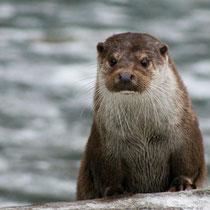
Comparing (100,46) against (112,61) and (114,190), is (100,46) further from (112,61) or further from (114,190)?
(114,190)

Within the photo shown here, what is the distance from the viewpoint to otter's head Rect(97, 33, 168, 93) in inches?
216

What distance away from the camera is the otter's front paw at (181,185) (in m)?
5.89

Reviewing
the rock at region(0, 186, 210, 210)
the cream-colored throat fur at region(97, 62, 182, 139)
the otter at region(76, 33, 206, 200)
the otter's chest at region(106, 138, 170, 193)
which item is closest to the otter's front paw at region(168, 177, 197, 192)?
the otter at region(76, 33, 206, 200)

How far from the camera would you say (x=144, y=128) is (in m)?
5.88

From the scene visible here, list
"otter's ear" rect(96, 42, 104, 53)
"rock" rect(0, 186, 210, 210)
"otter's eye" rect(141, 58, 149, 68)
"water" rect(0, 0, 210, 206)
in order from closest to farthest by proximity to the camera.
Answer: "rock" rect(0, 186, 210, 210)
"otter's eye" rect(141, 58, 149, 68)
"otter's ear" rect(96, 42, 104, 53)
"water" rect(0, 0, 210, 206)

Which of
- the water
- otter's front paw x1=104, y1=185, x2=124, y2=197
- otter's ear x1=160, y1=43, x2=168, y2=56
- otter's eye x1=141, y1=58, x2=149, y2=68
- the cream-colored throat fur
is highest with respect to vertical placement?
the water

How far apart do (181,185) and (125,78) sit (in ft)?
3.82

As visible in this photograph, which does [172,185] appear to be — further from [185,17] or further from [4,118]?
[185,17]

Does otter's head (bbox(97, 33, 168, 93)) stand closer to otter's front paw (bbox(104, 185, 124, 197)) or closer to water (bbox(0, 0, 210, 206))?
otter's front paw (bbox(104, 185, 124, 197))

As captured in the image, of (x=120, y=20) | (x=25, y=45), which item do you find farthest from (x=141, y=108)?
(x=120, y=20)

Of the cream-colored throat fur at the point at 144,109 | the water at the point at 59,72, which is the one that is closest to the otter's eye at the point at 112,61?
the cream-colored throat fur at the point at 144,109

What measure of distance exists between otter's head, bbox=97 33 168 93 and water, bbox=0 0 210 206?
348 centimetres

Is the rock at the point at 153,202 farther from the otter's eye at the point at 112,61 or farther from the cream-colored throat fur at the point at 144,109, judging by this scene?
the otter's eye at the point at 112,61

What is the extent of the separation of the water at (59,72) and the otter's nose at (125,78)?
3.97 m
